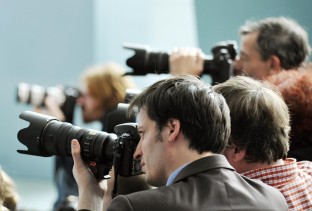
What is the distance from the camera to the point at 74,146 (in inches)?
67.2

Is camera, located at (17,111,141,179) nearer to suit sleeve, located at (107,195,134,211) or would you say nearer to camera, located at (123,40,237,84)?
suit sleeve, located at (107,195,134,211)

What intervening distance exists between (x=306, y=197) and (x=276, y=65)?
34.3 inches

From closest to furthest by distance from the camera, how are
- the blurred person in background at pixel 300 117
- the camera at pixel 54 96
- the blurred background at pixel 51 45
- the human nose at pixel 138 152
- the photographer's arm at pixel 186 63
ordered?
the human nose at pixel 138 152 < the blurred person in background at pixel 300 117 < the photographer's arm at pixel 186 63 < the camera at pixel 54 96 < the blurred background at pixel 51 45

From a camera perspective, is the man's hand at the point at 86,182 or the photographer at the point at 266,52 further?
the photographer at the point at 266,52

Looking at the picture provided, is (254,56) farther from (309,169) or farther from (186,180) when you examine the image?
(186,180)

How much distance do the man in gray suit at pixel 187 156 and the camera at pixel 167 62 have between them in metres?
0.88

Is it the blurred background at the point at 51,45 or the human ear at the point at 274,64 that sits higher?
the human ear at the point at 274,64

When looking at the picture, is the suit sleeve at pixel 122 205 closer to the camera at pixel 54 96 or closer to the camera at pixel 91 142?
the camera at pixel 91 142

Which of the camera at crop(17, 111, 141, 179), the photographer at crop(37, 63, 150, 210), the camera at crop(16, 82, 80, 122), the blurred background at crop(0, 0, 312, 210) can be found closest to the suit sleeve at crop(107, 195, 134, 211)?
the camera at crop(17, 111, 141, 179)

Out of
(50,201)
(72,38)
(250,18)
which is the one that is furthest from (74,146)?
(72,38)

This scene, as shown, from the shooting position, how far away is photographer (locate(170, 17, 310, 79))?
2.39 m

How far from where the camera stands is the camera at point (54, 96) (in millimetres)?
3331

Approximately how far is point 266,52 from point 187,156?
1.12 meters

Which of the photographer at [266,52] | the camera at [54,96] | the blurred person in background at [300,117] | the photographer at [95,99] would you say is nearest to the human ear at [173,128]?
the blurred person in background at [300,117]
